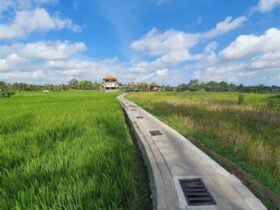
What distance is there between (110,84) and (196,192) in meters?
109

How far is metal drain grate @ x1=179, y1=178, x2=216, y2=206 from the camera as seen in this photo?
375cm

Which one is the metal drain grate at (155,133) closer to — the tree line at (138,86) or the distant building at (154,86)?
the tree line at (138,86)

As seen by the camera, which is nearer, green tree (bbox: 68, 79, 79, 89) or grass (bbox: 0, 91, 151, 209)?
grass (bbox: 0, 91, 151, 209)

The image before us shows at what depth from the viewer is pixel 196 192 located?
4.02 metres

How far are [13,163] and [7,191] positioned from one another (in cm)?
148

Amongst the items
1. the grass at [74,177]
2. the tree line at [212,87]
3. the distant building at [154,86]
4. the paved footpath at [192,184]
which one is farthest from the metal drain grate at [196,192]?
the distant building at [154,86]

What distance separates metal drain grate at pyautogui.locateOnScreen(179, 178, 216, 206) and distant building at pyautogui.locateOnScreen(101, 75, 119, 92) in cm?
10660

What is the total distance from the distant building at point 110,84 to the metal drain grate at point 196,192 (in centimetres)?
10660

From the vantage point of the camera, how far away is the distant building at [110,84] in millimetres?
111238

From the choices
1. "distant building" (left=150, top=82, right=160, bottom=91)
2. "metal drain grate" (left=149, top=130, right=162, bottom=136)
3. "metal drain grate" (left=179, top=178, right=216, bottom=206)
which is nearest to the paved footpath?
"metal drain grate" (left=179, top=178, right=216, bottom=206)

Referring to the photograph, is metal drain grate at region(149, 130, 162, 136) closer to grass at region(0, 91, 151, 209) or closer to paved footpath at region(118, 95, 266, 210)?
paved footpath at region(118, 95, 266, 210)

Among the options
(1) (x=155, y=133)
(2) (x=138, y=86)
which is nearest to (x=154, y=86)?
(2) (x=138, y=86)

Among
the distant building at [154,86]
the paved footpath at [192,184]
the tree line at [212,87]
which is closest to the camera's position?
the paved footpath at [192,184]

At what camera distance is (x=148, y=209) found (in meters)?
3.79
